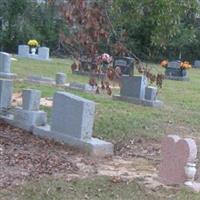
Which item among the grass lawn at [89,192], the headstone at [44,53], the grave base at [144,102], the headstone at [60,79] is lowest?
the grass lawn at [89,192]

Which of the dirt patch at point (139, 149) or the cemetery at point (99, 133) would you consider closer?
the cemetery at point (99, 133)

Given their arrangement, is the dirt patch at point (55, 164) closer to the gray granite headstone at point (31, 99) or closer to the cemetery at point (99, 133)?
the cemetery at point (99, 133)

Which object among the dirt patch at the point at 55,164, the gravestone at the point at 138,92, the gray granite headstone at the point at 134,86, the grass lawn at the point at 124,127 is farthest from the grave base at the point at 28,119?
the gray granite headstone at the point at 134,86

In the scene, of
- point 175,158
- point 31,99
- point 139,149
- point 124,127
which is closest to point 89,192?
point 175,158

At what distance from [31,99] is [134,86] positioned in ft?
17.1

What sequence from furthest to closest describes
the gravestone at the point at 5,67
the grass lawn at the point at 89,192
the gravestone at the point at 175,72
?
the gravestone at the point at 175,72, the gravestone at the point at 5,67, the grass lawn at the point at 89,192

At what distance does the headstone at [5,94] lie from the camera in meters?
10.3

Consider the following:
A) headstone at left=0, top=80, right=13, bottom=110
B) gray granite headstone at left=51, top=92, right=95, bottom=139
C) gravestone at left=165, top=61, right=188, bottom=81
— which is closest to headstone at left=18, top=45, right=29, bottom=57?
gravestone at left=165, top=61, right=188, bottom=81

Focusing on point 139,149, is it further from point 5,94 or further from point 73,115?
point 5,94

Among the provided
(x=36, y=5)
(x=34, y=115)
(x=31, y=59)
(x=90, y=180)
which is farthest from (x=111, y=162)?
(x=36, y=5)

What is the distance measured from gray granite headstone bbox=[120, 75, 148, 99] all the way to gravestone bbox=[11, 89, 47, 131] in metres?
5.08

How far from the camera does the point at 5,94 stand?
10328mm

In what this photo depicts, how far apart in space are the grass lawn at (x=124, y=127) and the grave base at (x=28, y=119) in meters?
0.83

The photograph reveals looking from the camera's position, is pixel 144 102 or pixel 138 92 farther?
pixel 138 92
